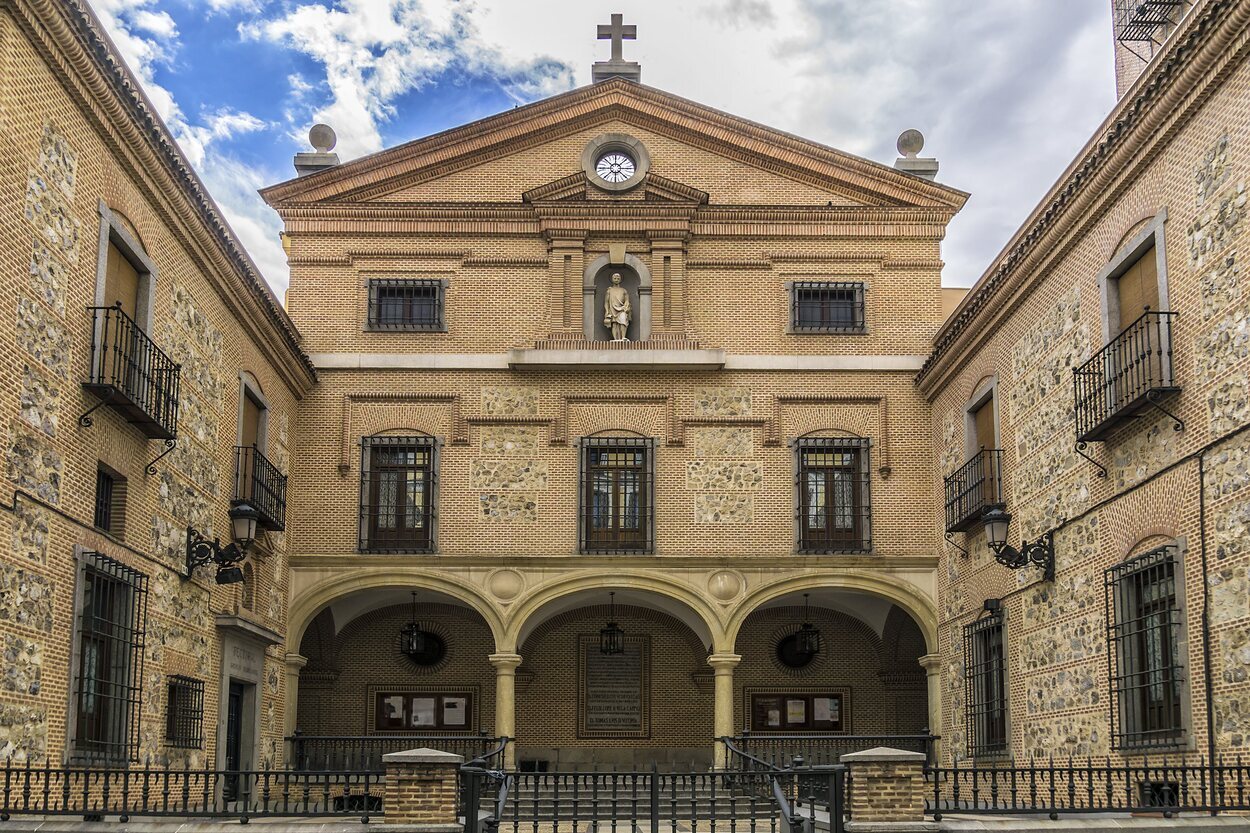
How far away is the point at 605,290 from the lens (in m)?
23.7

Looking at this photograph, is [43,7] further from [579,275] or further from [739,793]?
[739,793]

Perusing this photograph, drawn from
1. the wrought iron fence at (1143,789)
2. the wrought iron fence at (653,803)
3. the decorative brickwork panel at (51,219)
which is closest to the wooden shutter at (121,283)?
the decorative brickwork panel at (51,219)

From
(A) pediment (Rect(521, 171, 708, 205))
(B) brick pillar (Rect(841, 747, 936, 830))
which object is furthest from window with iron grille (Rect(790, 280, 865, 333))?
(B) brick pillar (Rect(841, 747, 936, 830))

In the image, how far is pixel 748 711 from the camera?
2456 centimetres

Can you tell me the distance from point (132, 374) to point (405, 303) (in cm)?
869

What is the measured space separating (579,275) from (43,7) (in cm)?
1187

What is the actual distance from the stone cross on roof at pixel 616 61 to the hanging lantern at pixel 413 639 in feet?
30.2

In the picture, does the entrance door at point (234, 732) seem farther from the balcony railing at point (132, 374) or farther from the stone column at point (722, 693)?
the stone column at point (722, 693)

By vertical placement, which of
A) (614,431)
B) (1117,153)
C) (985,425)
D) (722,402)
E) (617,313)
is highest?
(617,313)

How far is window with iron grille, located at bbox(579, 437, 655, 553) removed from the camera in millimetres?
22781

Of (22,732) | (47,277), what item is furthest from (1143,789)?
(47,277)

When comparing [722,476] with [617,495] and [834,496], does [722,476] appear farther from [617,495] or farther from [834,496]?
[834,496]

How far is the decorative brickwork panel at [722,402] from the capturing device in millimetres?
23141

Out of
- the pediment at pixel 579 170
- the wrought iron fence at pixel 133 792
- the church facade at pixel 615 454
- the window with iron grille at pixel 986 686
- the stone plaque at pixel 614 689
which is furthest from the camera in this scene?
the stone plaque at pixel 614 689
